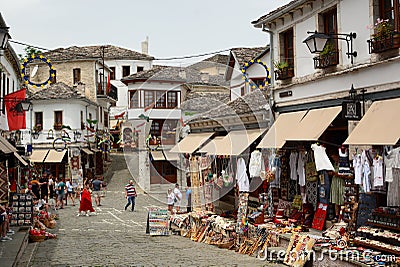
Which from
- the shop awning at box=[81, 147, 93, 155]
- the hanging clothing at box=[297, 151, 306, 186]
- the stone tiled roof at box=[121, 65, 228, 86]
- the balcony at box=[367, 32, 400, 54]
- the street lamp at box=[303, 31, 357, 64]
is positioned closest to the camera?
the balcony at box=[367, 32, 400, 54]

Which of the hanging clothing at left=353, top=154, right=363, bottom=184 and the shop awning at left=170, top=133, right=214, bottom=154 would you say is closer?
the hanging clothing at left=353, top=154, right=363, bottom=184

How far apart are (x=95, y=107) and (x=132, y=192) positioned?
18457 millimetres

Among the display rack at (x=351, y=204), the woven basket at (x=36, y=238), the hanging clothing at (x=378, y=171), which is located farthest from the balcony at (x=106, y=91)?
the hanging clothing at (x=378, y=171)

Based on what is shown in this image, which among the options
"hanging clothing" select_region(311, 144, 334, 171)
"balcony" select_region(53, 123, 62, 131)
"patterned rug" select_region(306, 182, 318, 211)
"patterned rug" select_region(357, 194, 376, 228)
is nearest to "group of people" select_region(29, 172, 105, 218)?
"balcony" select_region(53, 123, 62, 131)

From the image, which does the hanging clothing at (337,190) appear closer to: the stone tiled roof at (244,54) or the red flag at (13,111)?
the red flag at (13,111)

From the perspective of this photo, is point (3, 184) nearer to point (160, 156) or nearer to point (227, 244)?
point (227, 244)

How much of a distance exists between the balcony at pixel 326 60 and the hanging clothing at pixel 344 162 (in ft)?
7.28

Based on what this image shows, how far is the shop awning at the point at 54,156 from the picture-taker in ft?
116

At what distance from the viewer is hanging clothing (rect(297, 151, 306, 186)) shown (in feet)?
47.1

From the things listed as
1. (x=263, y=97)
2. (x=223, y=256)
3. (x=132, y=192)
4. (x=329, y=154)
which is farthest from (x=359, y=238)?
(x=132, y=192)

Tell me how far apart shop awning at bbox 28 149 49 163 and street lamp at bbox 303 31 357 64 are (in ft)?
88.5

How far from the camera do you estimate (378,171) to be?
35.4ft

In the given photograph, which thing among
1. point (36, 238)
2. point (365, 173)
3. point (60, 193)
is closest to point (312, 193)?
point (365, 173)

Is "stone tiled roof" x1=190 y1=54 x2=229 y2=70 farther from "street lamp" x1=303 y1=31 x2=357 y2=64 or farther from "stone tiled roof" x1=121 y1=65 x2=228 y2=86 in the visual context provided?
"street lamp" x1=303 y1=31 x2=357 y2=64
